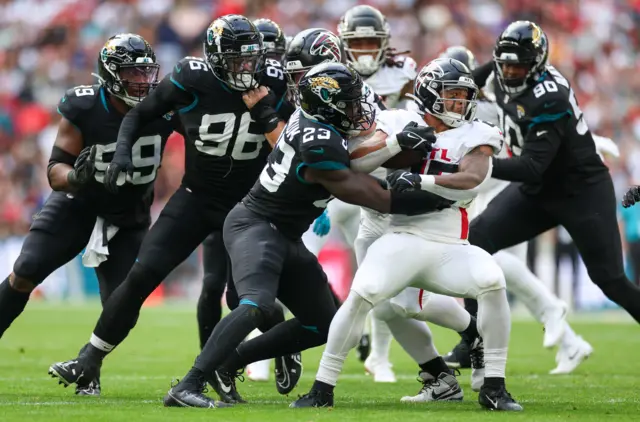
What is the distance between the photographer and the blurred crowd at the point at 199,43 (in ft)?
54.7

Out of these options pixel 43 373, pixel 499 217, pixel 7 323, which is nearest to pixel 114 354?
pixel 43 373

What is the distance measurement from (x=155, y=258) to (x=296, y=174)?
109 cm

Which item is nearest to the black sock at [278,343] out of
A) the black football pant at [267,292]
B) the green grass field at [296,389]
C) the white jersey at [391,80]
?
the black football pant at [267,292]

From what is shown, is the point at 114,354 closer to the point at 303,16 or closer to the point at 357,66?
the point at 357,66

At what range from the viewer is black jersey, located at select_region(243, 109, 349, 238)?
5.53m

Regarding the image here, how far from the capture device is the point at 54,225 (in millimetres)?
6715

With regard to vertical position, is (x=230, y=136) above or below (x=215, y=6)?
below

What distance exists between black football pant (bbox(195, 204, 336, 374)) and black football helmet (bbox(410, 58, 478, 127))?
1004 mm

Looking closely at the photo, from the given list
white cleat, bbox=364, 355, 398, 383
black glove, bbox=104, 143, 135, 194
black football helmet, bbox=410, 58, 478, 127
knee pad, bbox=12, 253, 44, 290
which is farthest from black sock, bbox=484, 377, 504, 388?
knee pad, bbox=12, 253, 44, 290

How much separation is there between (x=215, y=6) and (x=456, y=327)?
13210 mm

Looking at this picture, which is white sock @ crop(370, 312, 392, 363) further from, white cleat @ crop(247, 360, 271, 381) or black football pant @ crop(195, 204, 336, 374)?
black football pant @ crop(195, 204, 336, 374)

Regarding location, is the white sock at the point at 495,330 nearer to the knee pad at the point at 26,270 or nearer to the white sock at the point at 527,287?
the knee pad at the point at 26,270

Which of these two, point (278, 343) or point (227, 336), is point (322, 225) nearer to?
point (278, 343)

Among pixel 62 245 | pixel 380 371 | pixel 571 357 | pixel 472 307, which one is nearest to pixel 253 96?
pixel 62 245
